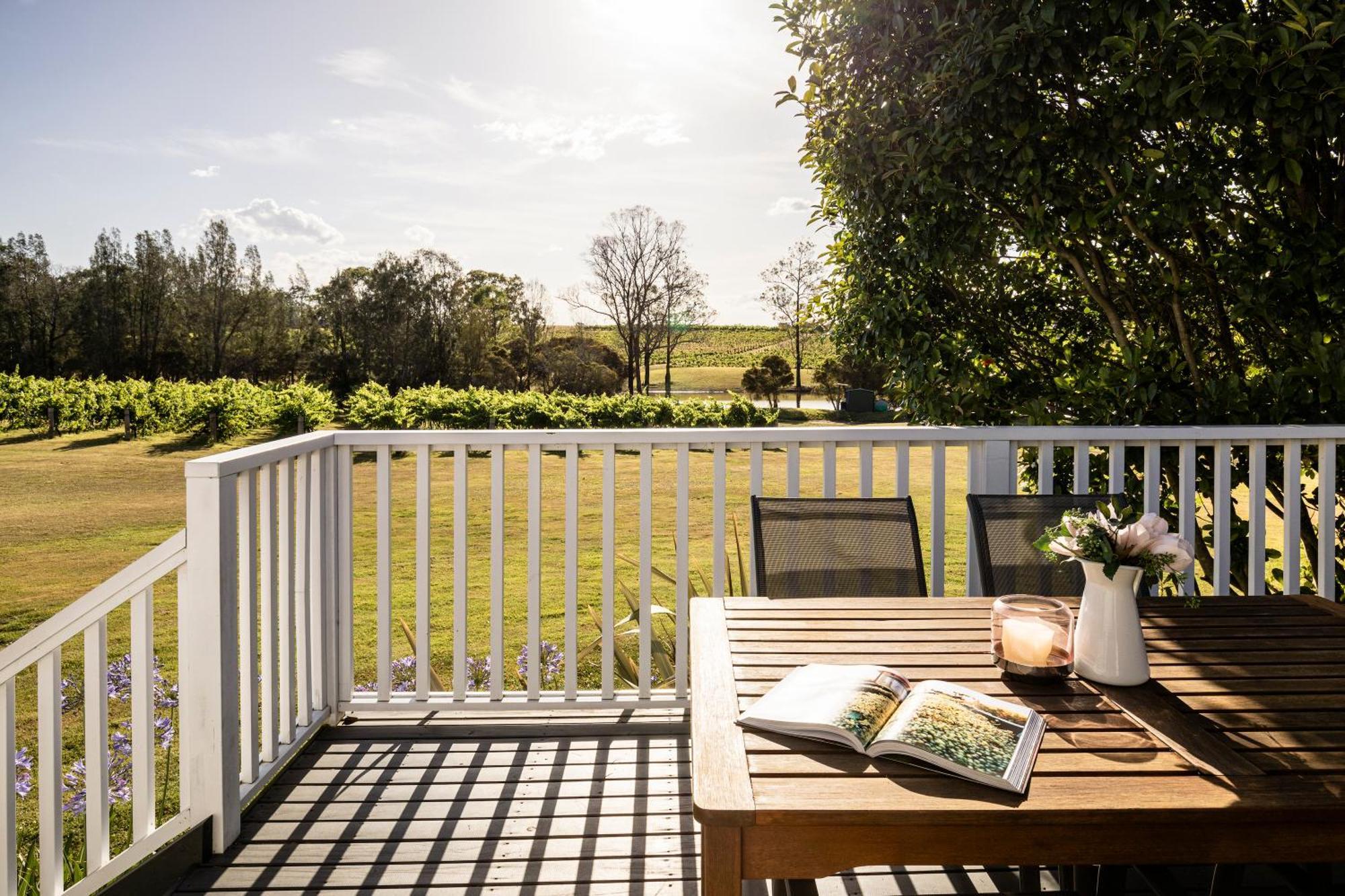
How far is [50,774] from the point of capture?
5.99ft

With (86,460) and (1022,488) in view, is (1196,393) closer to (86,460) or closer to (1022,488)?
(1022,488)

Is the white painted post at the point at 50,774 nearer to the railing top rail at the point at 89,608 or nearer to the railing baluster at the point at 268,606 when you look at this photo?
the railing top rail at the point at 89,608

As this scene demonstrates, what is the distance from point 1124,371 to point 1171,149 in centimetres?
88

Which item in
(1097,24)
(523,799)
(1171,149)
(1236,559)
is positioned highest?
(1097,24)

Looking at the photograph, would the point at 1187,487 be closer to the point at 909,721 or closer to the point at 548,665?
the point at 909,721

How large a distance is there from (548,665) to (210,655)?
8.96 ft

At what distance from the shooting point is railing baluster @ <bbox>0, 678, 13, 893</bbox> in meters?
1.78

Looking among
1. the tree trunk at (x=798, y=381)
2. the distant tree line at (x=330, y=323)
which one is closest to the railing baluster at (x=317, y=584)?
the distant tree line at (x=330, y=323)

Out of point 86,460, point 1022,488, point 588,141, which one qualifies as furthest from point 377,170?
point 1022,488

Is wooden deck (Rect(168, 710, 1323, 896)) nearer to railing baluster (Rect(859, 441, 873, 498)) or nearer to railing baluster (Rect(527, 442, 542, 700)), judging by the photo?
railing baluster (Rect(527, 442, 542, 700))

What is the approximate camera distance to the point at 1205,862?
39.5 inches

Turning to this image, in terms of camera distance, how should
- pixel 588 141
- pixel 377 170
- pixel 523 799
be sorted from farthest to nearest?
pixel 377 170
pixel 588 141
pixel 523 799

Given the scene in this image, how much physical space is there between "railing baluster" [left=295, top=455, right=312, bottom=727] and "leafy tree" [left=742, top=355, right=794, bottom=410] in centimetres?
2441

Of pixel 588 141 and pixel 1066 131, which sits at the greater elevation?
pixel 588 141
